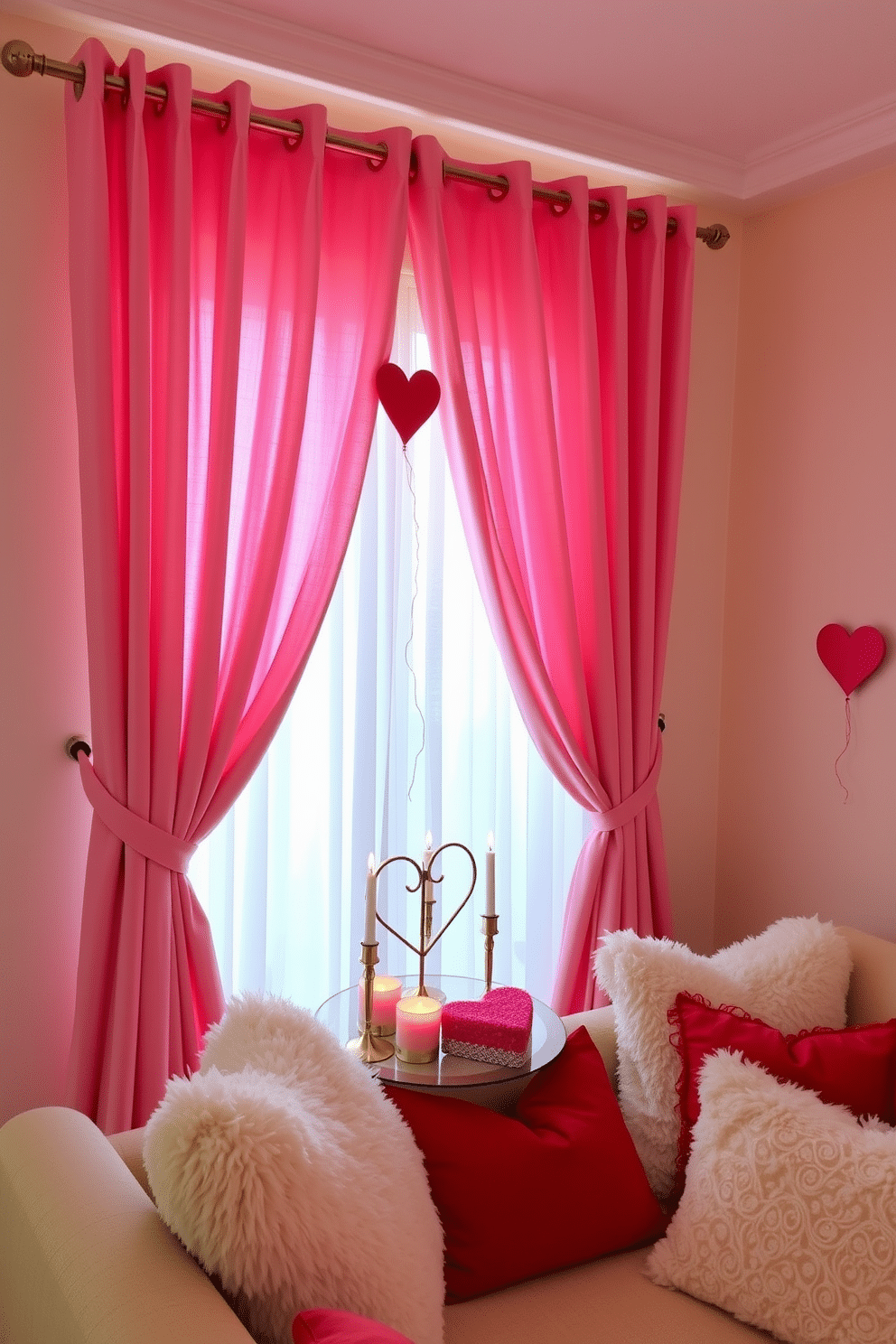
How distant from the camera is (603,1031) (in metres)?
2.00

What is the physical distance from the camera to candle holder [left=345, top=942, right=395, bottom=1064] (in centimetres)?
175

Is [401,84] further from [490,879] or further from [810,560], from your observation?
[490,879]

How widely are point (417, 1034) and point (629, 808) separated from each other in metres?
0.99

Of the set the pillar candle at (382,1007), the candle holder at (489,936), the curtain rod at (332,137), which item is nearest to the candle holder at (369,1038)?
the pillar candle at (382,1007)

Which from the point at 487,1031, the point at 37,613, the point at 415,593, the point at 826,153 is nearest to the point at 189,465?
the point at 37,613

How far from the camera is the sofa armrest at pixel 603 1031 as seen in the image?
1966mm

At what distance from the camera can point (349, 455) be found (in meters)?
2.20

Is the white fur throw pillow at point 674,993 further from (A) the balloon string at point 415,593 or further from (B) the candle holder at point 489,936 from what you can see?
(A) the balloon string at point 415,593

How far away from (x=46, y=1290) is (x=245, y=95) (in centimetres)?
196

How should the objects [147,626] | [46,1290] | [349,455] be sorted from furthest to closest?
1. [349,455]
2. [147,626]
3. [46,1290]

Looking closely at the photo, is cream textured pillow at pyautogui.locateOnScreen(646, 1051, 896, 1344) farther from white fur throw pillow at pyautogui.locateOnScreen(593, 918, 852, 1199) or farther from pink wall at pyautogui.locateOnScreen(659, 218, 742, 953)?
pink wall at pyautogui.locateOnScreen(659, 218, 742, 953)

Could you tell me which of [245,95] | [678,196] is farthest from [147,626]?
[678,196]

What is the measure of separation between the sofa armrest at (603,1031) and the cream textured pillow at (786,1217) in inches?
11.6

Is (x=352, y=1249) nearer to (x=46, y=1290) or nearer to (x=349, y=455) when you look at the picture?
(x=46, y=1290)
